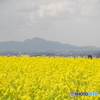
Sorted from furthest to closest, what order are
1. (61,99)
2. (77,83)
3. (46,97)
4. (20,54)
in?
(20,54)
(77,83)
(61,99)
(46,97)

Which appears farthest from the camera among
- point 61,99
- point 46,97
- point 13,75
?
point 13,75

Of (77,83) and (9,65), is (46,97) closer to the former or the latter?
(77,83)

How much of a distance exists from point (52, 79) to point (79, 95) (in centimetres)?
274

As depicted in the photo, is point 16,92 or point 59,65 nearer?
point 16,92

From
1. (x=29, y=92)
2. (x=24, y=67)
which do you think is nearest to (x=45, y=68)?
(x=24, y=67)

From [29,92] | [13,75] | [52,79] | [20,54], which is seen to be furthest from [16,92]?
[20,54]

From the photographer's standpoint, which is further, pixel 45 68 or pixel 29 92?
pixel 45 68

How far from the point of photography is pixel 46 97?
8625mm

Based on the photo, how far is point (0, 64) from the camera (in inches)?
695

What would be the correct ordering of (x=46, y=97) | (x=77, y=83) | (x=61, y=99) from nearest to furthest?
(x=46, y=97), (x=61, y=99), (x=77, y=83)

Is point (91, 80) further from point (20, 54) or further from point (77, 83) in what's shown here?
point (20, 54)

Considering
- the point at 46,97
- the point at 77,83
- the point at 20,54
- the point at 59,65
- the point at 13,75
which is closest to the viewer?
the point at 46,97

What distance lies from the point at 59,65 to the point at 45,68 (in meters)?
1.39

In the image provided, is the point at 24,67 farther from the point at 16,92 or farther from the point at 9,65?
the point at 16,92
